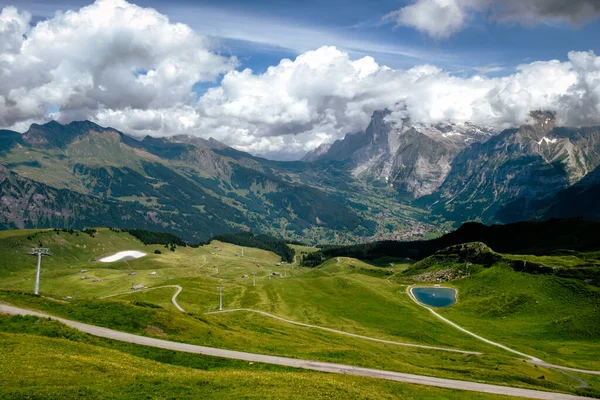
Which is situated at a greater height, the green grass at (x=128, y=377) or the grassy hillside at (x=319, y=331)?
the green grass at (x=128, y=377)

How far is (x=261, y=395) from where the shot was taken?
4066cm

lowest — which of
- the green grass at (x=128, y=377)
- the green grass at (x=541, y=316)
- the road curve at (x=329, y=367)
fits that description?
the green grass at (x=541, y=316)

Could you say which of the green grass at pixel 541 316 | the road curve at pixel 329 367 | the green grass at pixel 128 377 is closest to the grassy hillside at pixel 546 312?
the green grass at pixel 541 316

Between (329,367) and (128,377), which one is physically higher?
(128,377)

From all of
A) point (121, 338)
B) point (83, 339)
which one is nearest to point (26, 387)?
point (83, 339)

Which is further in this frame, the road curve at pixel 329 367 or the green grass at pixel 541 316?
the green grass at pixel 541 316

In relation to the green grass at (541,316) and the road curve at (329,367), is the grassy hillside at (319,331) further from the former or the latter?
the green grass at (541,316)

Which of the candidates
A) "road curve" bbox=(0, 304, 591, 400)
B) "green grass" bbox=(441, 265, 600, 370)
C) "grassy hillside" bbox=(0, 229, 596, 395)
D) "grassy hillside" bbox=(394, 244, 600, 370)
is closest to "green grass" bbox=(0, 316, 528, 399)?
"road curve" bbox=(0, 304, 591, 400)

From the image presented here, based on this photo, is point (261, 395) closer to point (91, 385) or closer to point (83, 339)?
point (91, 385)

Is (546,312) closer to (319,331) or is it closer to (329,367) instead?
(319,331)

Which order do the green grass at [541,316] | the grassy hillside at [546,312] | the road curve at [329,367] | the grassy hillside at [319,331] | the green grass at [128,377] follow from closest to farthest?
the green grass at [128,377]
the road curve at [329,367]
the grassy hillside at [319,331]
the green grass at [541,316]
the grassy hillside at [546,312]

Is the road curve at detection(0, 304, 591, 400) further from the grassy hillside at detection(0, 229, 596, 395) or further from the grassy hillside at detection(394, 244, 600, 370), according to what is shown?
the grassy hillside at detection(394, 244, 600, 370)

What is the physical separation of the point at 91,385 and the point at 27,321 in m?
35.7

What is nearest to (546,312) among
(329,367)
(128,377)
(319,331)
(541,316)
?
(541,316)
